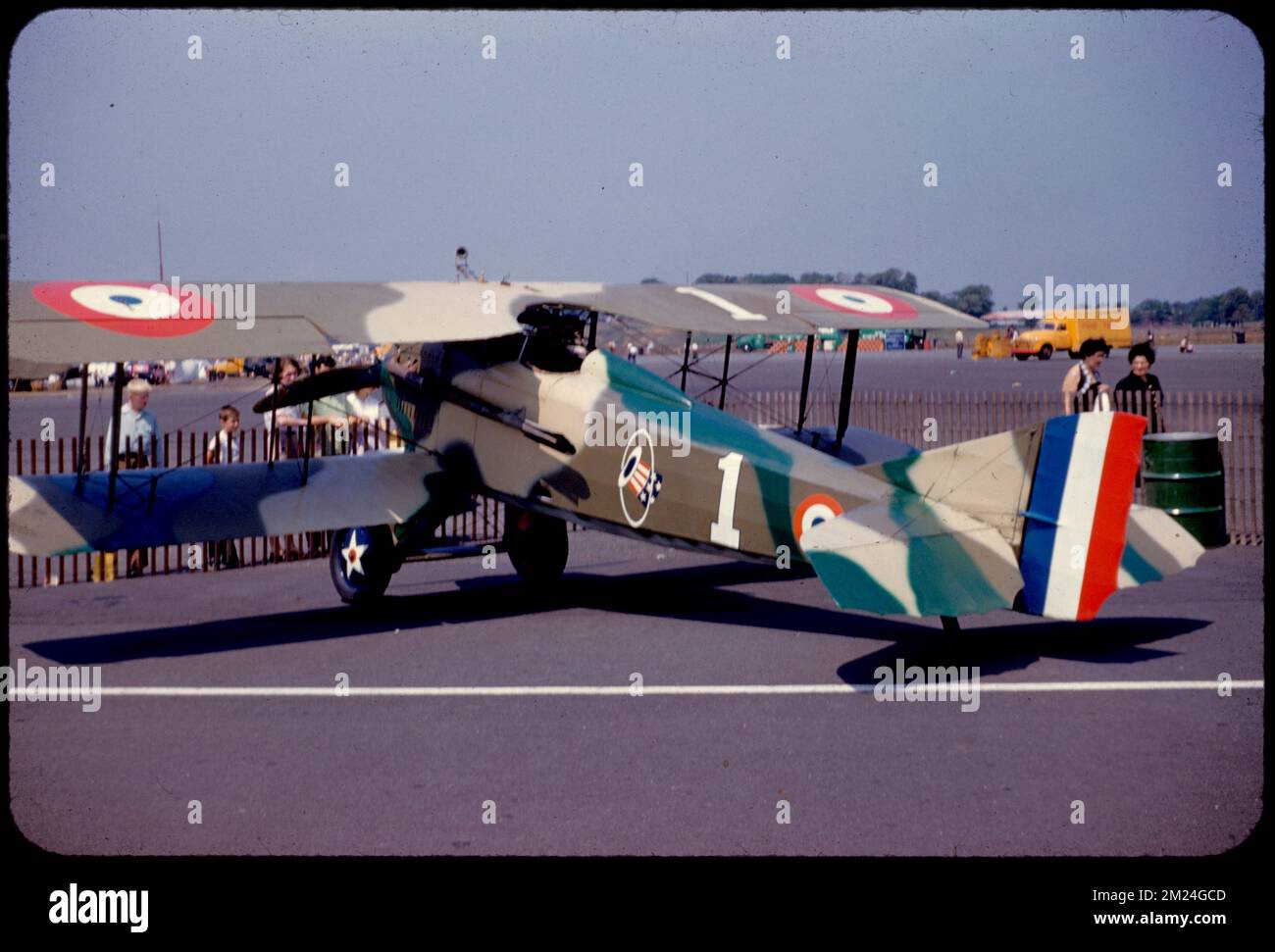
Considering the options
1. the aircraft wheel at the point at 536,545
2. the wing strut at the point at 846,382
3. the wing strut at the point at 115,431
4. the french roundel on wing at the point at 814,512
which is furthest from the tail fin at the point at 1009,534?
the wing strut at the point at 115,431

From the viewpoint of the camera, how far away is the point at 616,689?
9484 mm

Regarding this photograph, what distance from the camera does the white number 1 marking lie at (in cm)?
1052

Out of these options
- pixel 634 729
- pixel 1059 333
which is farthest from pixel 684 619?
pixel 1059 333

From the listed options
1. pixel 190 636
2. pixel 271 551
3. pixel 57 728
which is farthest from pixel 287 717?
pixel 271 551

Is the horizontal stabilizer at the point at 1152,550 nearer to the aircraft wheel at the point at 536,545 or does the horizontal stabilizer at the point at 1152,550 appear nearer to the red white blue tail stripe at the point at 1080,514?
the red white blue tail stripe at the point at 1080,514

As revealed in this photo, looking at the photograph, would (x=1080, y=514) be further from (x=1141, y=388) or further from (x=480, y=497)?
(x=480, y=497)

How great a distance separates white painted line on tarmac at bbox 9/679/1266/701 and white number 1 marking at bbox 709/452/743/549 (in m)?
1.49

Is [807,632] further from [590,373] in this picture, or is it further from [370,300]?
[370,300]

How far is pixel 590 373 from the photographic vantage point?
11.6 metres

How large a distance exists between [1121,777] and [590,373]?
232 inches

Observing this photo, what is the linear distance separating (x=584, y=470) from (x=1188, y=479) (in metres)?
6.79

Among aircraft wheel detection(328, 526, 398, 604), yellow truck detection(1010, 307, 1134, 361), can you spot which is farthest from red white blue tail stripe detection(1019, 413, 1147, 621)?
yellow truck detection(1010, 307, 1134, 361)

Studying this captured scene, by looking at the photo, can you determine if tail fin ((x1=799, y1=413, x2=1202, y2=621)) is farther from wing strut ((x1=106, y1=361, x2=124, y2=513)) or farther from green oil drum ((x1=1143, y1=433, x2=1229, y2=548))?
wing strut ((x1=106, y1=361, x2=124, y2=513))

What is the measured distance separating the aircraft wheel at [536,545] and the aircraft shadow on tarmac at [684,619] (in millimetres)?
209
